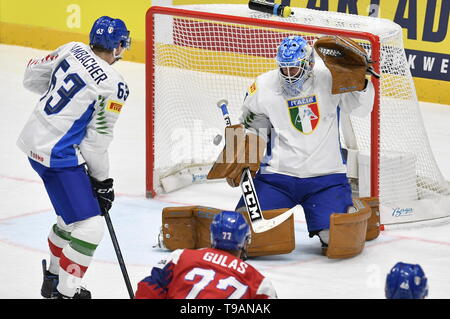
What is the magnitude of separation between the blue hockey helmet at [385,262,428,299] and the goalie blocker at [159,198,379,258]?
213 centimetres

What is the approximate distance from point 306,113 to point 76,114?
1460 mm

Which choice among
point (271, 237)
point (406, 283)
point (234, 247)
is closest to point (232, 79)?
point (271, 237)

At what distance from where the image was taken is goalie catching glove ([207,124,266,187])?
18.5 ft

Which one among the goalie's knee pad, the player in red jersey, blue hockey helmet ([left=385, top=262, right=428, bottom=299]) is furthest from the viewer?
the goalie's knee pad

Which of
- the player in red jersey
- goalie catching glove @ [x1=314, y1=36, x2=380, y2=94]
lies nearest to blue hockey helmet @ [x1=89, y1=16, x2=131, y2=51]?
goalie catching glove @ [x1=314, y1=36, x2=380, y2=94]

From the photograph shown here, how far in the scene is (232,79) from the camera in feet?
24.9

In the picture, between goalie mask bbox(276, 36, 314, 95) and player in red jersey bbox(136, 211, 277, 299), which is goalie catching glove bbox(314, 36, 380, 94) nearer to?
goalie mask bbox(276, 36, 314, 95)

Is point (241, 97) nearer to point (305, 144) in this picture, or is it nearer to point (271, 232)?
point (305, 144)

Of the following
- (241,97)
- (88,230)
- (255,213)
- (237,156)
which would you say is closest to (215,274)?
(88,230)

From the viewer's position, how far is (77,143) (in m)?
4.74

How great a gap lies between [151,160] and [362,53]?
1819 millimetres

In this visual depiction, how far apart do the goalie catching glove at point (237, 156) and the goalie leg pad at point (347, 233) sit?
1.74ft

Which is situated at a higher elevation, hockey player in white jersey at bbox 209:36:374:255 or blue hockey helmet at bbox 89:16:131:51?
blue hockey helmet at bbox 89:16:131:51

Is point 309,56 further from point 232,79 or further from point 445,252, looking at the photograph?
point 232,79
